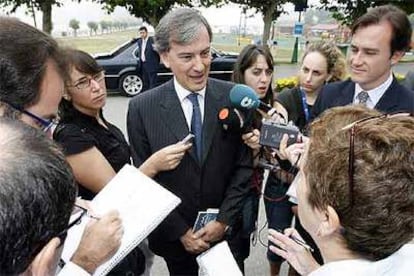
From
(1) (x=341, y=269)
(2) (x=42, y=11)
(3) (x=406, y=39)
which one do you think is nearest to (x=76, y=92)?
(1) (x=341, y=269)

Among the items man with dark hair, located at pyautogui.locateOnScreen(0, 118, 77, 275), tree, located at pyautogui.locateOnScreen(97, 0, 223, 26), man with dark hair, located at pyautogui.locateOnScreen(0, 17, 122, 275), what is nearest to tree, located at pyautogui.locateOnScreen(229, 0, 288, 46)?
tree, located at pyautogui.locateOnScreen(97, 0, 223, 26)

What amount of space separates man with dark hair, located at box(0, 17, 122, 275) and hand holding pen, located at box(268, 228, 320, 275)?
57 cm

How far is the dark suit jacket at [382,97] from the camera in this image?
227 centimetres

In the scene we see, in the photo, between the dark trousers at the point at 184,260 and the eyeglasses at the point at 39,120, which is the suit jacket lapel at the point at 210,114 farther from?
the eyeglasses at the point at 39,120

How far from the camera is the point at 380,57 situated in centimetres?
229

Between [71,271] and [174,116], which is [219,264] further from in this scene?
[174,116]

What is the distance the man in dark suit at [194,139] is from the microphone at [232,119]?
5cm

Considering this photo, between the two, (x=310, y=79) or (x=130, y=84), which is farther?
(x=130, y=84)

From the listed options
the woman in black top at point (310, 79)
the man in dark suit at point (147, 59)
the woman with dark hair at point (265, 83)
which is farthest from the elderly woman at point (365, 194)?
the man in dark suit at point (147, 59)

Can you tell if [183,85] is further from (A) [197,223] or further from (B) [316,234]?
(B) [316,234]

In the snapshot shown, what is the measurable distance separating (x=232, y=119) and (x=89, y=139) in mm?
646

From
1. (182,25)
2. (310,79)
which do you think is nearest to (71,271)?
(182,25)

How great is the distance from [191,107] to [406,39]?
1139mm

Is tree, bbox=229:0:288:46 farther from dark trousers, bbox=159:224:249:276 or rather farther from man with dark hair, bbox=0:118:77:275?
man with dark hair, bbox=0:118:77:275
